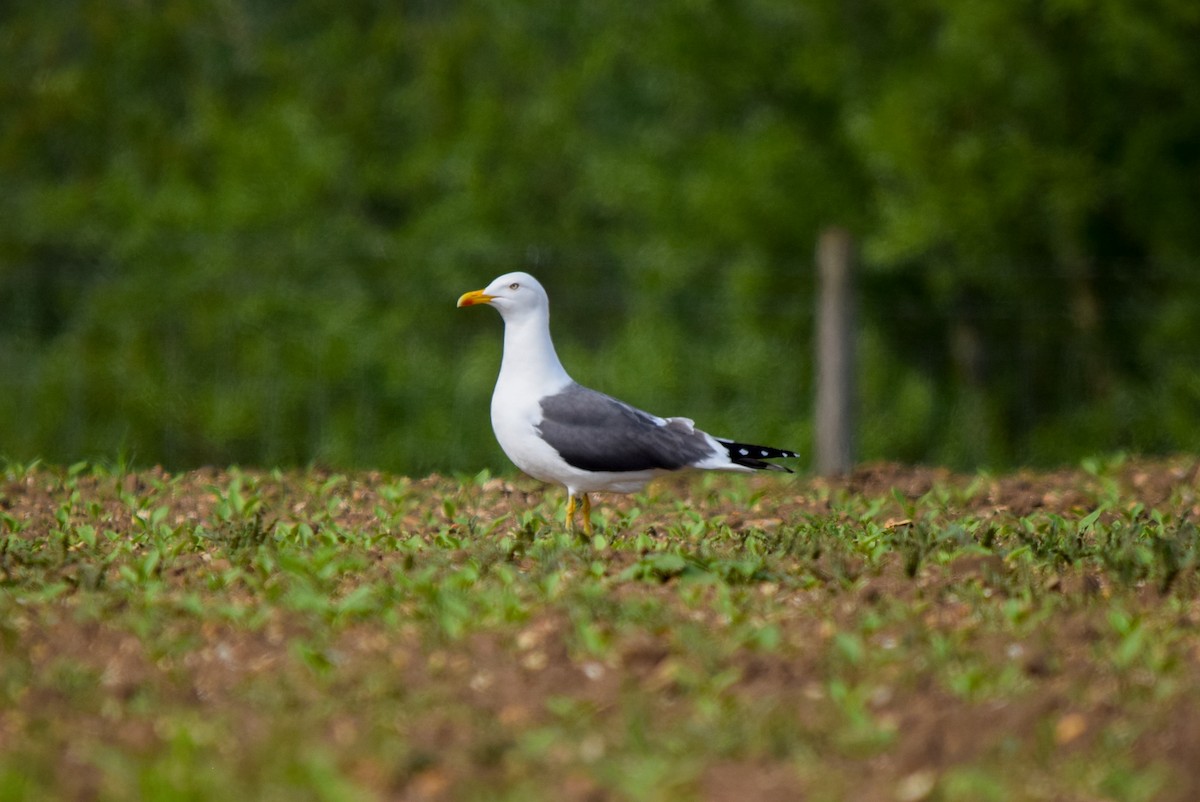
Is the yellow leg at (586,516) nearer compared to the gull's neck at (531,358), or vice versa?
the yellow leg at (586,516)

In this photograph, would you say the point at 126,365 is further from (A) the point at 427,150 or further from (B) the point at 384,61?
(B) the point at 384,61

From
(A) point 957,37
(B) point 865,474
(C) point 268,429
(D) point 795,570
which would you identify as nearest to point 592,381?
(C) point 268,429

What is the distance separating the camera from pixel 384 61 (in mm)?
19797

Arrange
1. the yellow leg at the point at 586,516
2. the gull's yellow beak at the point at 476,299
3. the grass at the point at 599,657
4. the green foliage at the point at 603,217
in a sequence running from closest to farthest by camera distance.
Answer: the grass at the point at 599,657, the yellow leg at the point at 586,516, the gull's yellow beak at the point at 476,299, the green foliage at the point at 603,217

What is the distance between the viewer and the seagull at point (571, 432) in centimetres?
708

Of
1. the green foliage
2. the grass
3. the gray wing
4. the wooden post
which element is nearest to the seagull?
the gray wing

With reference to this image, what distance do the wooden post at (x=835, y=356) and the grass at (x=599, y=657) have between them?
2918mm

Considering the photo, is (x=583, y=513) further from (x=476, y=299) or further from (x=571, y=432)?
(x=476, y=299)

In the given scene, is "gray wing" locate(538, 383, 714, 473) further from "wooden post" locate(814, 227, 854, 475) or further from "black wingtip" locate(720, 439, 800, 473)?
"wooden post" locate(814, 227, 854, 475)

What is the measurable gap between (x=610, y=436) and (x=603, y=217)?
1331 cm

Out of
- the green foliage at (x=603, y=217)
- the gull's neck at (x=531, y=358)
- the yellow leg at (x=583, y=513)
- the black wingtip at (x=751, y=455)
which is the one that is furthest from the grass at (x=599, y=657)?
the green foliage at (x=603, y=217)

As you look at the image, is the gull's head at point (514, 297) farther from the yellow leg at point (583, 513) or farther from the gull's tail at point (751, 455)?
the gull's tail at point (751, 455)

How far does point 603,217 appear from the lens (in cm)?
2023

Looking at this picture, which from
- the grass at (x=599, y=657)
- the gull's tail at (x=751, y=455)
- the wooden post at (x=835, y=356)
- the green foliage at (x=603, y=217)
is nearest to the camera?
the grass at (x=599, y=657)
